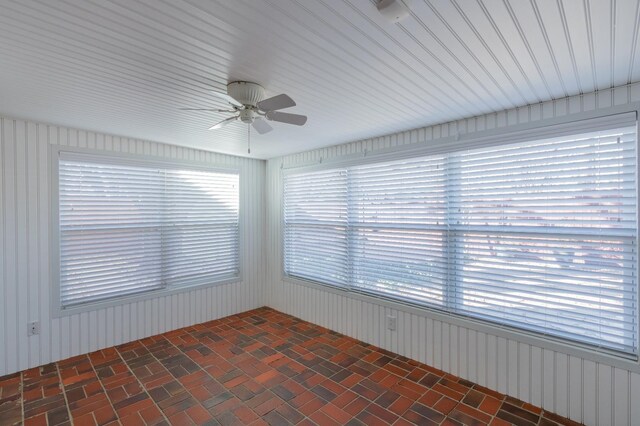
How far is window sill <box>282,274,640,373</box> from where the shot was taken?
7.23ft

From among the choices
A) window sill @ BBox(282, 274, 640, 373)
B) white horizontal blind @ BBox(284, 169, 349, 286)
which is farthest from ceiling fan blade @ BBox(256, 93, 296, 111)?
window sill @ BBox(282, 274, 640, 373)

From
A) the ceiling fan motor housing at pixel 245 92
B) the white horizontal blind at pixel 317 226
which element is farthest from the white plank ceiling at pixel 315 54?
the white horizontal blind at pixel 317 226

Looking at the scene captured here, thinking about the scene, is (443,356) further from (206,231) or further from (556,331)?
(206,231)

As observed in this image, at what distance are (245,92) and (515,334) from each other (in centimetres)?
282

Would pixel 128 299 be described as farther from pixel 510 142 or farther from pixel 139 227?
pixel 510 142

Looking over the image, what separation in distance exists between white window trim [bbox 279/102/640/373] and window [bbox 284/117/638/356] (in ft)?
0.15

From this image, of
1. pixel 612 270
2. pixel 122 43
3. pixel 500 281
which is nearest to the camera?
pixel 122 43

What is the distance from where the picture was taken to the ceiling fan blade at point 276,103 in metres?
1.90

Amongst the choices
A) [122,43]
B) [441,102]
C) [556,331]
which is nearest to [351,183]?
[441,102]

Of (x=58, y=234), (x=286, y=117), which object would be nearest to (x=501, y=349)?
(x=286, y=117)

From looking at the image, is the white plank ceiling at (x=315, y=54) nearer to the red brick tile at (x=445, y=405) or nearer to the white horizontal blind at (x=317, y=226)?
the white horizontal blind at (x=317, y=226)

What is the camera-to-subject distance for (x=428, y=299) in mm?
3186

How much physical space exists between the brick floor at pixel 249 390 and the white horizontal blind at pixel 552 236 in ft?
2.56

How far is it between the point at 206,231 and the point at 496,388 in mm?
3779
